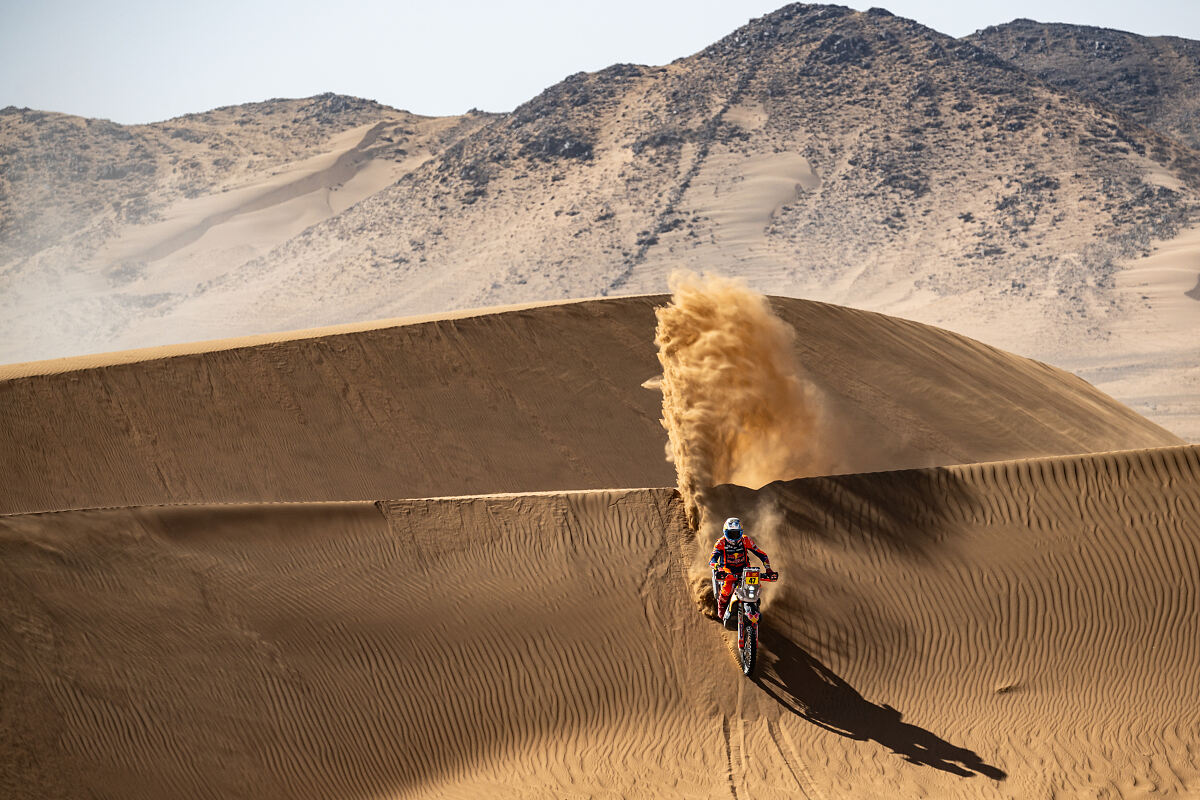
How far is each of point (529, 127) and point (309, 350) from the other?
5920 cm

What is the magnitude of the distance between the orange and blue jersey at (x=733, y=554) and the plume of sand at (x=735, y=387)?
2.29m

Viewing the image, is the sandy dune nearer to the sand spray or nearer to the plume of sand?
the sand spray

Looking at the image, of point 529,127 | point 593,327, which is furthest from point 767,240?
point 593,327

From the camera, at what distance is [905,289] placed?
55.7 metres

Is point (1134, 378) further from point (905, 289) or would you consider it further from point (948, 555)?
point (948, 555)

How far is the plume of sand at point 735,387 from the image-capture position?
40.8ft

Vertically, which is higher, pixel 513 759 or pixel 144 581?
pixel 144 581

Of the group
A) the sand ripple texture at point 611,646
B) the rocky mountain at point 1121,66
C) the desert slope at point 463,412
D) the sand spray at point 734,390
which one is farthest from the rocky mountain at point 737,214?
the sand ripple texture at point 611,646

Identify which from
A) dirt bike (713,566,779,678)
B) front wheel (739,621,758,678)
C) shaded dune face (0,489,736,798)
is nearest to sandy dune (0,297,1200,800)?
shaded dune face (0,489,736,798)

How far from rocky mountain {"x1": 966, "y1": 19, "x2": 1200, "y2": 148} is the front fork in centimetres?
8629

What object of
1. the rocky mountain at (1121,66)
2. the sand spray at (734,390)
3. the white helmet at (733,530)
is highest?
the rocky mountain at (1121,66)

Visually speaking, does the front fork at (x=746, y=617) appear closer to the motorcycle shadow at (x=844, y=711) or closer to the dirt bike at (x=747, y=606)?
the dirt bike at (x=747, y=606)

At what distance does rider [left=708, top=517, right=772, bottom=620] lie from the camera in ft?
32.0

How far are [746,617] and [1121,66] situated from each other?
10051 cm
